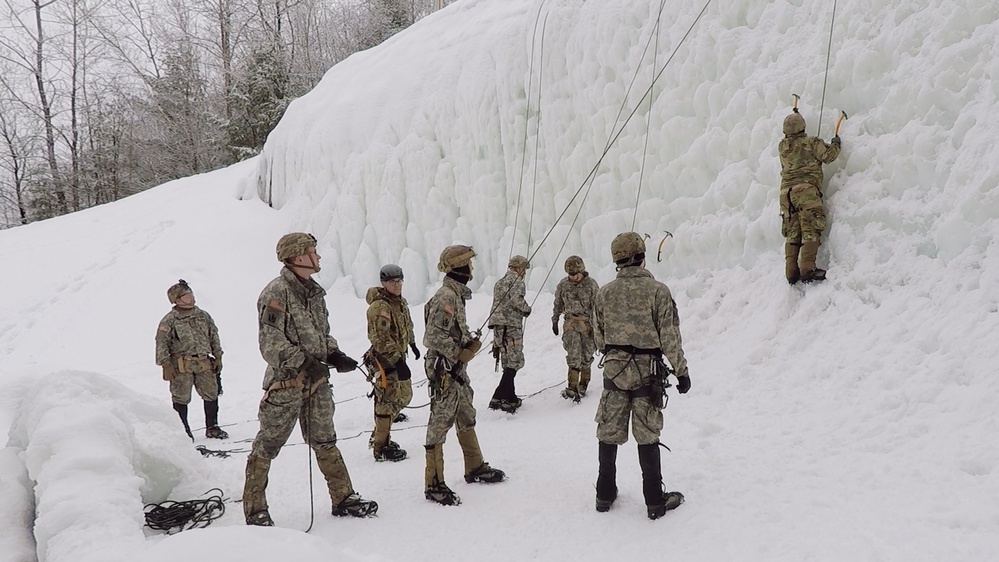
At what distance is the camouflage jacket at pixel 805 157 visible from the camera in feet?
15.0

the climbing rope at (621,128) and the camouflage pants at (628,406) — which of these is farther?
the climbing rope at (621,128)

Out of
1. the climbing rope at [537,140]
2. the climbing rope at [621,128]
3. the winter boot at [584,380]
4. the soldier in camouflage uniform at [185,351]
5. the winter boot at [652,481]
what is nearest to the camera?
the winter boot at [652,481]

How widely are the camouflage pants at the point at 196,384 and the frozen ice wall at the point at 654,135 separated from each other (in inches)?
156

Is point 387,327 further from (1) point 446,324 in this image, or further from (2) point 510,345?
(2) point 510,345

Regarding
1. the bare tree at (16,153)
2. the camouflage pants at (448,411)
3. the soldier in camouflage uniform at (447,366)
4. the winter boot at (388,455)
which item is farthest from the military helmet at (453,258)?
the bare tree at (16,153)

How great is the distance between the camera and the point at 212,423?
243 inches

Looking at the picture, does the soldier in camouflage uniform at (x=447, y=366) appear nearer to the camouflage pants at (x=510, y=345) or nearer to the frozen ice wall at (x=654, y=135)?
the camouflage pants at (x=510, y=345)

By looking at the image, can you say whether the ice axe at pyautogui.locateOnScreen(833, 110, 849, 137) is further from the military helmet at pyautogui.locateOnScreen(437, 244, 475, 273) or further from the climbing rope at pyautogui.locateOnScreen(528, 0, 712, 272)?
the military helmet at pyautogui.locateOnScreen(437, 244, 475, 273)

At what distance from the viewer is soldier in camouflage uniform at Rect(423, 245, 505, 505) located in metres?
3.66

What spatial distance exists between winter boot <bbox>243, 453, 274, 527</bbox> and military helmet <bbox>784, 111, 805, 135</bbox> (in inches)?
172

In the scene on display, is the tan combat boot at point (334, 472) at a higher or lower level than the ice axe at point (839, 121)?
lower

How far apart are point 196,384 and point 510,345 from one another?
318 centimetres

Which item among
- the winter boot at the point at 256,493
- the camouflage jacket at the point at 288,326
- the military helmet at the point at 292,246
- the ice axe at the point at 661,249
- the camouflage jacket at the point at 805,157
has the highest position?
the camouflage jacket at the point at 805,157

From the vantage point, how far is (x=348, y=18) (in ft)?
98.8
